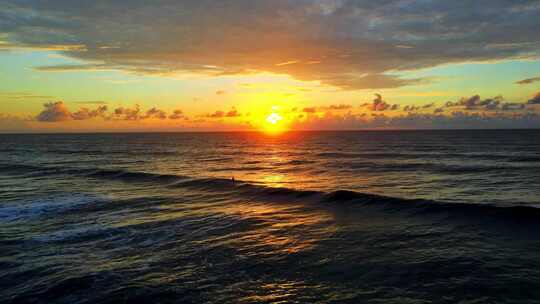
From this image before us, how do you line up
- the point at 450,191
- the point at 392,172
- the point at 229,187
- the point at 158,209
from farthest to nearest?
1. the point at 392,172
2. the point at 229,187
3. the point at 450,191
4. the point at 158,209

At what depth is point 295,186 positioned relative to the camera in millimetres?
36875

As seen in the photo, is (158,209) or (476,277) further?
(158,209)

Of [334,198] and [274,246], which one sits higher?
[334,198]

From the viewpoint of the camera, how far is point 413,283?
1233 cm

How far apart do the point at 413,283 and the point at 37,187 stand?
1499 inches

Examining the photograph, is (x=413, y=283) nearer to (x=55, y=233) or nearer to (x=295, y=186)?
(x=55, y=233)

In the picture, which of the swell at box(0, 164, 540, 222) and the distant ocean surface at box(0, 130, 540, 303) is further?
the swell at box(0, 164, 540, 222)

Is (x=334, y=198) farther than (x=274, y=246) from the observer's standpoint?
Yes

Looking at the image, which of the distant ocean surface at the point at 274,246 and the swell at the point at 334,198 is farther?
the swell at the point at 334,198

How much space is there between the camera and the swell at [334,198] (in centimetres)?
2206

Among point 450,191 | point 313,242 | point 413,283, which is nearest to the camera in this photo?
point 413,283

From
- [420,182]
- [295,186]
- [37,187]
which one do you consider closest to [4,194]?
[37,187]

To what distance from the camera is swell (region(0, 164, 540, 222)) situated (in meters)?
→ 22.1

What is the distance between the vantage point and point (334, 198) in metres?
28.7
